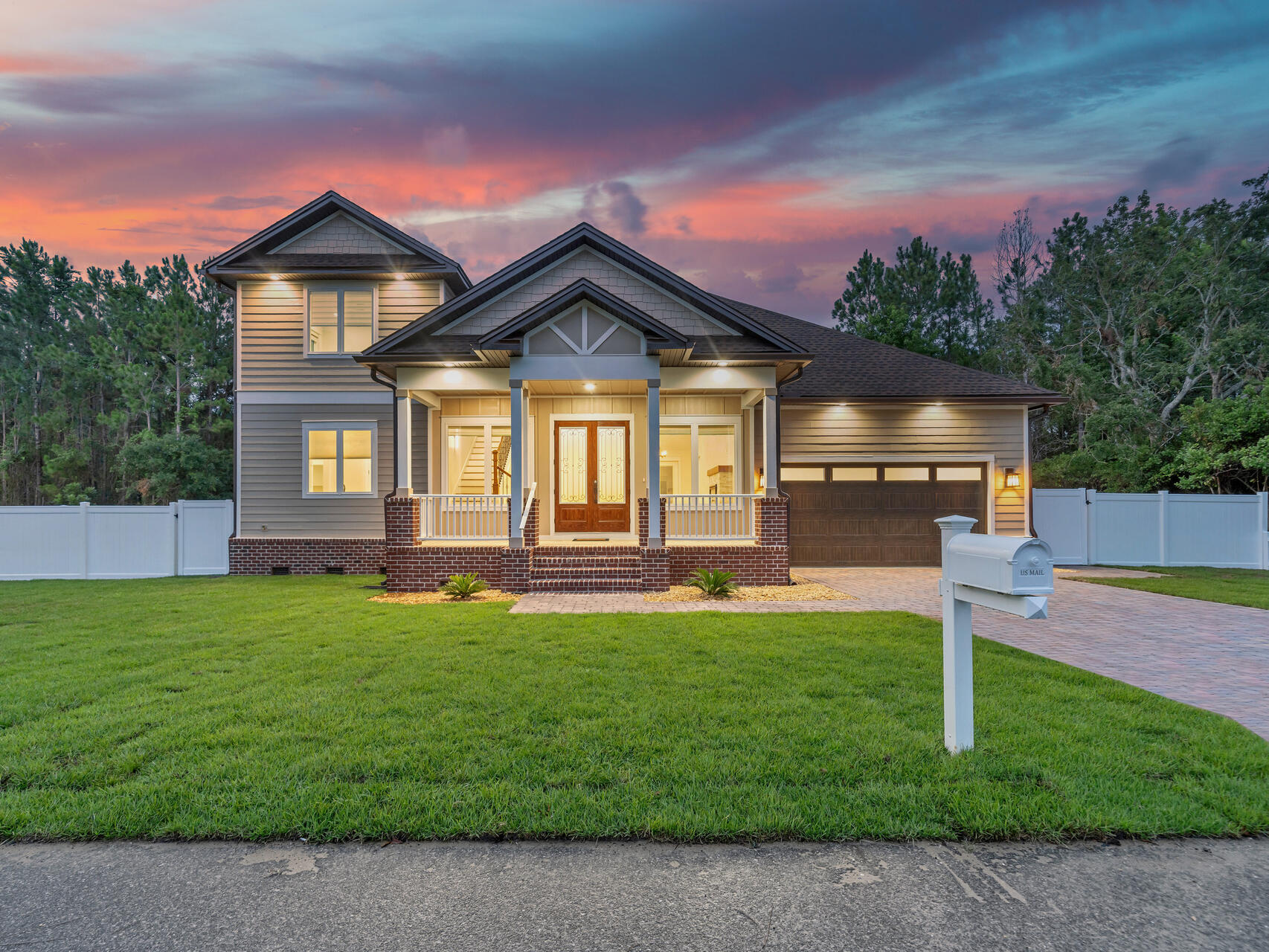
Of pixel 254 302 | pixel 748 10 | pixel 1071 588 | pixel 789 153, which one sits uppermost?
pixel 748 10

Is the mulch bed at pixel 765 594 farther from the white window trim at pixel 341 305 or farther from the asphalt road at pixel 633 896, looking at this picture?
the white window trim at pixel 341 305

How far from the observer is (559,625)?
6918 mm

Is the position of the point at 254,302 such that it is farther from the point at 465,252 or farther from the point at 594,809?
the point at 465,252

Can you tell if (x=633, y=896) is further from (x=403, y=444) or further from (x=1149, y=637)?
(x=403, y=444)

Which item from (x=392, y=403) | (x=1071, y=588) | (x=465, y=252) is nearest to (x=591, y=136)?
(x=392, y=403)

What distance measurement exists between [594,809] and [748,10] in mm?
15869

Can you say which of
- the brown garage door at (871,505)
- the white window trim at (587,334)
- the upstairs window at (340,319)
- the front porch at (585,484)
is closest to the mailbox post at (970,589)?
the front porch at (585,484)

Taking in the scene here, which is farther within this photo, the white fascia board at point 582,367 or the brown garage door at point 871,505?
the brown garage door at point 871,505

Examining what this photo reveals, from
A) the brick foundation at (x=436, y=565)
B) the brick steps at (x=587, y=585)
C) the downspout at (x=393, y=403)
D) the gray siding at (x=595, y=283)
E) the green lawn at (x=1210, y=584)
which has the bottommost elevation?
the green lawn at (x=1210, y=584)

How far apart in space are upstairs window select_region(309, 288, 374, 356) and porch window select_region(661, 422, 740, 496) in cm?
700

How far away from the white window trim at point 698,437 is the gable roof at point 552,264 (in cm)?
220

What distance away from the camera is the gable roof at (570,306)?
9758 mm

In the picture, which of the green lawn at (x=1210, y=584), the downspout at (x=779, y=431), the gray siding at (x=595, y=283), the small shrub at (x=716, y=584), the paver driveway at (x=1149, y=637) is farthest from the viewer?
the gray siding at (x=595, y=283)

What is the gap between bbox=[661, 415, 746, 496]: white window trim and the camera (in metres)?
12.3
